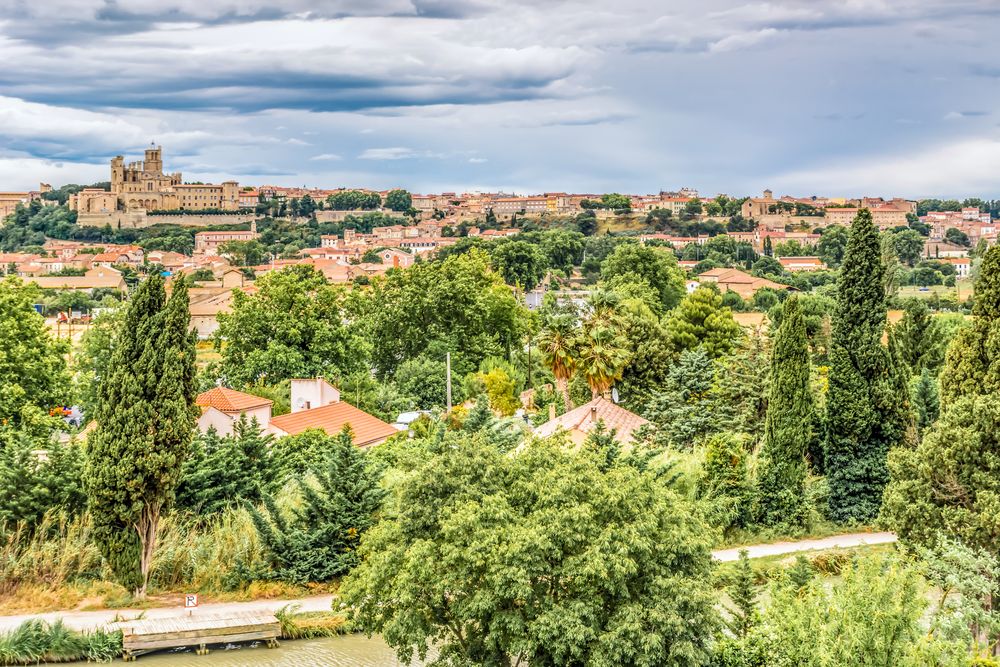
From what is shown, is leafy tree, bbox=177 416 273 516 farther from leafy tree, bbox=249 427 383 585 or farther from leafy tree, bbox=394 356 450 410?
leafy tree, bbox=394 356 450 410

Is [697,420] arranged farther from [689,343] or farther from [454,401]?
[454,401]

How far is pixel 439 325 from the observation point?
38.4 meters

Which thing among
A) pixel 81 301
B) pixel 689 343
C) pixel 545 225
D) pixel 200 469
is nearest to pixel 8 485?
pixel 200 469

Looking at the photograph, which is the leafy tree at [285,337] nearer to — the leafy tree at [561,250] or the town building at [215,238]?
the leafy tree at [561,250]

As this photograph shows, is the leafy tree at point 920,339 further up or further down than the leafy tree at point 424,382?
further up

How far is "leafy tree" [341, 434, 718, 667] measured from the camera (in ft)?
34.2

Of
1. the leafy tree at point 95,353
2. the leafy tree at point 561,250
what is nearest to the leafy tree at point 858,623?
the leafy tree at point 95,353

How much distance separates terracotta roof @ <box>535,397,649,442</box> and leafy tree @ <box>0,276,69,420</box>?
11705 millimetres

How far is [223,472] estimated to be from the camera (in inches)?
683

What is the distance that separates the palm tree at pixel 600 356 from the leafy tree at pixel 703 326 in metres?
5.13

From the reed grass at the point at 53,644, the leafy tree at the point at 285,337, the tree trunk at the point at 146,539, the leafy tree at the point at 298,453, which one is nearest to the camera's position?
the reed grass at the point at 53,644

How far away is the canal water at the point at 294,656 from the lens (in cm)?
1389

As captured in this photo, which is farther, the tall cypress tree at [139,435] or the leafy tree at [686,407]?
the leafy tree at [686,407]

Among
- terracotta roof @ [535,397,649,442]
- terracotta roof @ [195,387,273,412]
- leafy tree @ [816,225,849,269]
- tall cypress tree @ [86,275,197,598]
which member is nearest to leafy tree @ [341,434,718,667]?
tall cypress tree @ [86,275,197,598]
